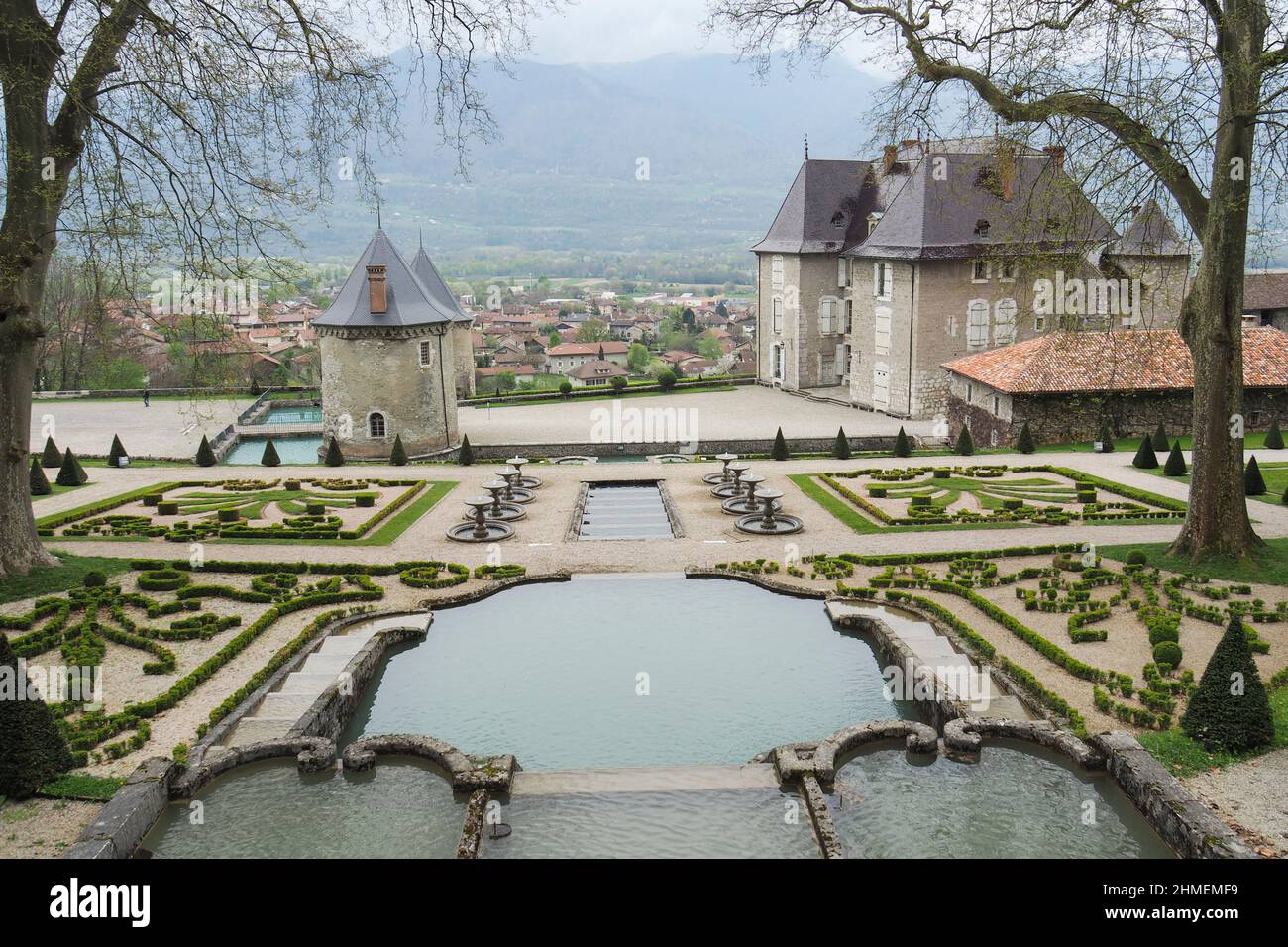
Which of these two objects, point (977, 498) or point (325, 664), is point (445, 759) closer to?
point (325, 664)

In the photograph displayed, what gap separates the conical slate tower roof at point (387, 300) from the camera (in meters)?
36.2

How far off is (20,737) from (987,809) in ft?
36.5

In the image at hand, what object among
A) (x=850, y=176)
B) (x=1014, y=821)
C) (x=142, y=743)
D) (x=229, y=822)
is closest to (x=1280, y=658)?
(x=1014, y=821)

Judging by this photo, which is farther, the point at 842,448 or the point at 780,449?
the point at 780,449

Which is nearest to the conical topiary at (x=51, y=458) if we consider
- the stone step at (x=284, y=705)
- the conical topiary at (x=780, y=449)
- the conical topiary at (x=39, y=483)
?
the conical topiary at (x=39, y=483)

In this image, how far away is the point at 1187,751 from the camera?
1245cm

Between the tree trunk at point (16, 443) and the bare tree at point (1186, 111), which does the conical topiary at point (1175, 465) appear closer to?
the bare tree at point (1186, 111)

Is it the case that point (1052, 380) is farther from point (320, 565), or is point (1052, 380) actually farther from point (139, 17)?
point (139, 17)

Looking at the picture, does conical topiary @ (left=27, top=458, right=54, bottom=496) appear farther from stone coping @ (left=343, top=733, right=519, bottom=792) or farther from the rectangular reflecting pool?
stone coping @ (left=343, top=733, right=519, bottom=792)

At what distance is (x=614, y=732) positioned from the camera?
14.4m

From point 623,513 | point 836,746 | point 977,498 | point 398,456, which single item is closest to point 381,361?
point 398,456

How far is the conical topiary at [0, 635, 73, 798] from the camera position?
11617 mm

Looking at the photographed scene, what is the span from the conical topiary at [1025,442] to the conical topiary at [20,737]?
94.8 feet

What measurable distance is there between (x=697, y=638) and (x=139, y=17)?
1477 cm
